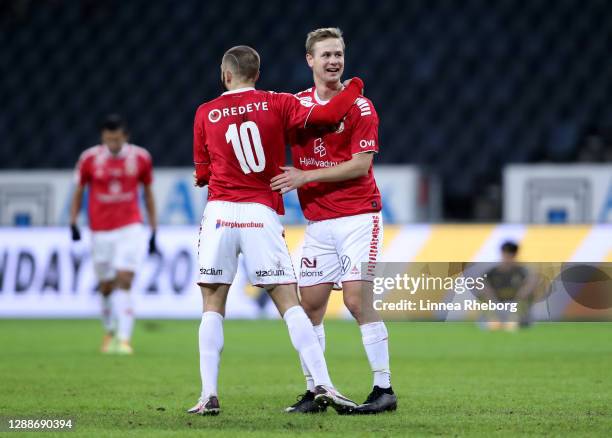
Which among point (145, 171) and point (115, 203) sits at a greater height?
point (145, 171)

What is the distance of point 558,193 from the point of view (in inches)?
601

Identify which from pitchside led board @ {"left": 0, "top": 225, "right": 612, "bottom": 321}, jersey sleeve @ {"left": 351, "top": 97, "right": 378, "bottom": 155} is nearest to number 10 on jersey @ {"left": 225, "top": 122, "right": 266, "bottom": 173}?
jersey sleeve @ {"left": 351, "top": 97, "right": 378, "bottom": 155}

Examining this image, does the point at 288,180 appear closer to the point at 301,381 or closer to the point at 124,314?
the point at 301,381

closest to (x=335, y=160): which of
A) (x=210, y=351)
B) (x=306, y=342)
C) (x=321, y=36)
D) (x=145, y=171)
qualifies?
(x=321, y=36)

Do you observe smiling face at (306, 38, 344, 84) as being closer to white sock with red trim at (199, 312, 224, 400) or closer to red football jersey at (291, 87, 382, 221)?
red football jersey at (291, 87, 382, 221)

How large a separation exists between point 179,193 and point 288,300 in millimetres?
10285

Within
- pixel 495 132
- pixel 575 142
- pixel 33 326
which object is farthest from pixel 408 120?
pixel 33 326

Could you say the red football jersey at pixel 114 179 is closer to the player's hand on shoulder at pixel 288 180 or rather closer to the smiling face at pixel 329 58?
the smiling face at pixel 329 58

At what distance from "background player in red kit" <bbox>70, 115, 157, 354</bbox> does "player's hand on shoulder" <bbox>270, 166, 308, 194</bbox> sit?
16.4 ft

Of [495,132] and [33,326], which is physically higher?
[495,132]

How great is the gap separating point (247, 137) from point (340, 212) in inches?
27.7

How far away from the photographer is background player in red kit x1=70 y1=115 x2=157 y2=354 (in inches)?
419

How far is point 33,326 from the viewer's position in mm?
13109

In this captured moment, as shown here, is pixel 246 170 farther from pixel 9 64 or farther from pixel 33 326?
pixel 9 64
